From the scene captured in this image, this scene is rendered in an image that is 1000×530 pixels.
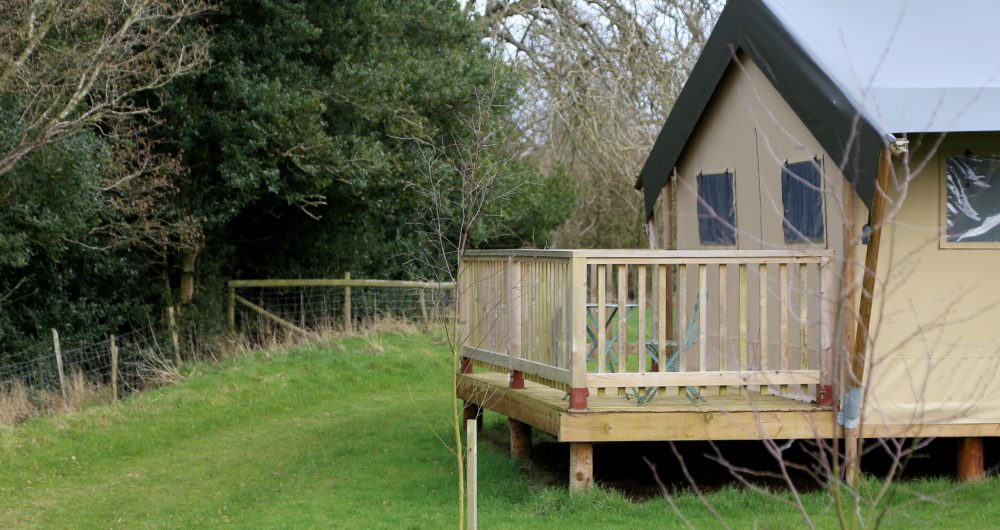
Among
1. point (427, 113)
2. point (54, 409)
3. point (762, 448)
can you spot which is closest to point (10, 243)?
point (54, 409)

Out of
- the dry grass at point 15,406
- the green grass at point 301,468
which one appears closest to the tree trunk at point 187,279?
the green grass at point 301,468

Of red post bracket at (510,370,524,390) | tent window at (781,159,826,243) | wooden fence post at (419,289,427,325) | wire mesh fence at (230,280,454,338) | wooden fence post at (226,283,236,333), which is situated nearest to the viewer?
tent window at (781,159,826,243)

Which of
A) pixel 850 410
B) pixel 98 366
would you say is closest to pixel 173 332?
pixel 98 366

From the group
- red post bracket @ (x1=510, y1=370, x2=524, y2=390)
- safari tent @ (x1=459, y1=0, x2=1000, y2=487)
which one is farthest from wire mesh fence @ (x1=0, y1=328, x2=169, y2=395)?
safari tent @ (x1=459, y1=0, x2=1000, y2=487)

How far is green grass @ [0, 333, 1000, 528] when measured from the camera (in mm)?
7082

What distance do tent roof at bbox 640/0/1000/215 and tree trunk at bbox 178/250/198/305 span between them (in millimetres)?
9860

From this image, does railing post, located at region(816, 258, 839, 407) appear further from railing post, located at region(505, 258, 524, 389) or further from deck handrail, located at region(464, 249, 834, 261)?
railing post, located at region(505, 258, 524, 389)

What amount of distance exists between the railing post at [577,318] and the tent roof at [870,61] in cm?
181

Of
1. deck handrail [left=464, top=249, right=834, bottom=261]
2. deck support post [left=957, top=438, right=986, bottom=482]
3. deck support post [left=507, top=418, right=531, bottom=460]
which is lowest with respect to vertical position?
deck support post [left=507, top=418, right=531, bottom=460]

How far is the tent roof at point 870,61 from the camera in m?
6.89

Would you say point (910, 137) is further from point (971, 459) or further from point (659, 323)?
point (971, 459)

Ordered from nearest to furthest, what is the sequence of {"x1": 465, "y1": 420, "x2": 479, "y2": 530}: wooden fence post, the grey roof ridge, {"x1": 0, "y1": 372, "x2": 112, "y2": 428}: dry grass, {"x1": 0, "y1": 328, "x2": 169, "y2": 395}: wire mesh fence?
{"x1": 465, "y1": 420, "x2": 479, "y2": 530}: wooden fence post < the grey roof ridge < {"x1": 0, "y1": 372, "x2": 112, "y2": 428}: dry grass < {"x1": 0, "y1": 328, "x2": 169, "y2": 395}: wire mesh fence

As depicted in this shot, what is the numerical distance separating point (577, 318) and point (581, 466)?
1.05m

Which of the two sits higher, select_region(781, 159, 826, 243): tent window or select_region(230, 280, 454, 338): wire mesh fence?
select_region(781, 159, 826, 243): tent window
